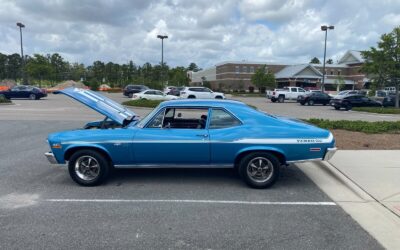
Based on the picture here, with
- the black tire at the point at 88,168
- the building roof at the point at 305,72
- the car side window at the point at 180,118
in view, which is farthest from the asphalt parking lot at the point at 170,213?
the building roof at the point at 305,72

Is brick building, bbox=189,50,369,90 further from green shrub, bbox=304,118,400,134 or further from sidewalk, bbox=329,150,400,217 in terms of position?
sidewalk, bbox=329,150,400,217

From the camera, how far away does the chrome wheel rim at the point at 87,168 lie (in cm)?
559

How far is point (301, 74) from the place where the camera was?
67000 millimetres

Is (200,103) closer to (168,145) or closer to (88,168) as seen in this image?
(168,145)

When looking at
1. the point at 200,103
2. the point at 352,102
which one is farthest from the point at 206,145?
the point at 352,102

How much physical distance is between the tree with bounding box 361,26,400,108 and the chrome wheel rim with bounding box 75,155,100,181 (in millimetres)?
25023

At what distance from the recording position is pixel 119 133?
5504 mm

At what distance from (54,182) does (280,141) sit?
4.00 meters

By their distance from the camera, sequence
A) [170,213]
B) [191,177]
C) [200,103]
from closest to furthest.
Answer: [170,213], [200,103], [191,177]

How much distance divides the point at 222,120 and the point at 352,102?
1007 inches

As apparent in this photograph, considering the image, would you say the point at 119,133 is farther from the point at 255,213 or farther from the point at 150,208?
the point at 255,213

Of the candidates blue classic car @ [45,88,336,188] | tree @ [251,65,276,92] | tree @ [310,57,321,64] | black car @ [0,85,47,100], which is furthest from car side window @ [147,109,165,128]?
tree @ [310,57,321,64]

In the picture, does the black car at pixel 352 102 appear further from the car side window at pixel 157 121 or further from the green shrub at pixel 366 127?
the car side window at pixel 157 121

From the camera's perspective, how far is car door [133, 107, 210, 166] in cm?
542
